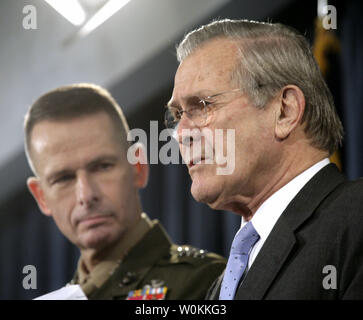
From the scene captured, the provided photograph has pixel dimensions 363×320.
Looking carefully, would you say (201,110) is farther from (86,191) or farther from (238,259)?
(86,191)

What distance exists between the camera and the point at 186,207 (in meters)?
1.88

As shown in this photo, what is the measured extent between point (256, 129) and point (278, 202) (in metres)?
0.20

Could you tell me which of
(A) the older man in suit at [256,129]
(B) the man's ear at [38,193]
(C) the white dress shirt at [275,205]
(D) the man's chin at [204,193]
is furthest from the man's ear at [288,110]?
(B) the man's ear at [38,193]

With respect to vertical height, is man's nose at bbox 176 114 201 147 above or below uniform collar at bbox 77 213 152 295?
above

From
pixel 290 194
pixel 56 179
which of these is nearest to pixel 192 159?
pixel 290 194

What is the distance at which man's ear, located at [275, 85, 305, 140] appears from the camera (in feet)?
4.58

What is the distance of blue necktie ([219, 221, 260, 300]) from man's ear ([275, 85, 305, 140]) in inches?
10.0

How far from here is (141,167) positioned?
1885 millimetres

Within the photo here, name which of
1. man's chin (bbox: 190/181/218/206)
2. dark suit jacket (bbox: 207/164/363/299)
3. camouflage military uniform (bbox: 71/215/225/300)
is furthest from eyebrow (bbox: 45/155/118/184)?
dark suit jacket (bbox: 207/164/363/299)

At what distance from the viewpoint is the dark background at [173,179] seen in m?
1.87

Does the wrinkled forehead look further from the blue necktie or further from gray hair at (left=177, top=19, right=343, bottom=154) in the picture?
the blue necktie

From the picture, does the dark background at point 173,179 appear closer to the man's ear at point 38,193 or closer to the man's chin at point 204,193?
the man's ear at point 38,193

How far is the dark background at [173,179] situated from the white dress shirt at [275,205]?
51 cm

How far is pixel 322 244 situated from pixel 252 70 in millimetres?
511
